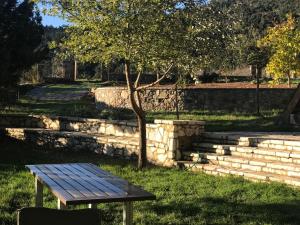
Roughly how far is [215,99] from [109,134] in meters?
7.89

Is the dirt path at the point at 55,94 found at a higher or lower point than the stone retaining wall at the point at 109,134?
higher

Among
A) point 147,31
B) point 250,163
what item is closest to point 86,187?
point 147,31

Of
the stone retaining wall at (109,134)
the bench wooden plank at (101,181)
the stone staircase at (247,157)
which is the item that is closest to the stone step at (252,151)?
the stone staircase at (247,157)

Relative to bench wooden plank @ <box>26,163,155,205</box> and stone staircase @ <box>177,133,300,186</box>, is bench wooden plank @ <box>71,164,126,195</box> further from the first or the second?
stone staircase @ <box>177,133,300,186</box>

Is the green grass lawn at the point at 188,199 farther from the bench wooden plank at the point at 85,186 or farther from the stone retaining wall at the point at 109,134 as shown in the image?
the stone retaining wall at the point at 109,134

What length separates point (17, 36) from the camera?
18688mm

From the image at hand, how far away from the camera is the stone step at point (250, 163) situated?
30.0 feet

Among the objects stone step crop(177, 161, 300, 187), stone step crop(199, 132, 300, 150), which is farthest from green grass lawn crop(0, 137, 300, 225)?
stone step crop(199, 132, 300, 150)

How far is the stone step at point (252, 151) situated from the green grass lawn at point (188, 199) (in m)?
1.17

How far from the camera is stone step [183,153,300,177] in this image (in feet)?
30.0

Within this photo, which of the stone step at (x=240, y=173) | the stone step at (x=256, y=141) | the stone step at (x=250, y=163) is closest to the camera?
the stone step at (x=240, y=173)

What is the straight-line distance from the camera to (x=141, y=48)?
966cm

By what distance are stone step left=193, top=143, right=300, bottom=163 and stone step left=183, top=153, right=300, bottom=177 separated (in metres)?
0.19

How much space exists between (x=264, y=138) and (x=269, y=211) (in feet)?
14.5
